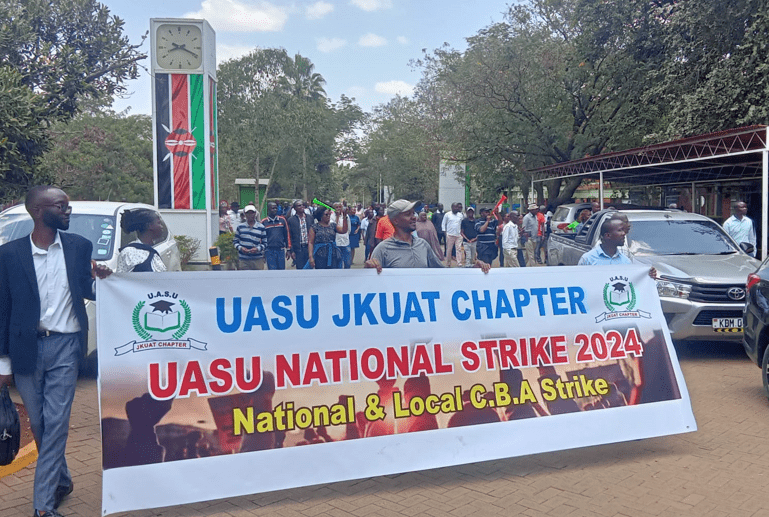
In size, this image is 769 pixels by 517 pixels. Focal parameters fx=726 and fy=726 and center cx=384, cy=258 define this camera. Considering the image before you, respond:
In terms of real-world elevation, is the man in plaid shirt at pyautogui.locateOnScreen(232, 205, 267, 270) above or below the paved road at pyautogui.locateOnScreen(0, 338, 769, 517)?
above

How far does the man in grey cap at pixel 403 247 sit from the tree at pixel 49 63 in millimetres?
3560

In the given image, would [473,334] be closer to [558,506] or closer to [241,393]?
[558,506]

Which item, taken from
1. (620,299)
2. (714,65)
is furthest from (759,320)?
(714,65)

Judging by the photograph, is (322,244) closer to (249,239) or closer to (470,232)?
(249,239)

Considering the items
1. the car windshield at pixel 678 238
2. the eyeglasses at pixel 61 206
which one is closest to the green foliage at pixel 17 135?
the eyeglasses at pixel 61 206

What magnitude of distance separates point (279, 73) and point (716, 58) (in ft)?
128

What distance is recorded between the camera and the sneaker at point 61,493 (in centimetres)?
435

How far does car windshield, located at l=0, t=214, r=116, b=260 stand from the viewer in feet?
26.1

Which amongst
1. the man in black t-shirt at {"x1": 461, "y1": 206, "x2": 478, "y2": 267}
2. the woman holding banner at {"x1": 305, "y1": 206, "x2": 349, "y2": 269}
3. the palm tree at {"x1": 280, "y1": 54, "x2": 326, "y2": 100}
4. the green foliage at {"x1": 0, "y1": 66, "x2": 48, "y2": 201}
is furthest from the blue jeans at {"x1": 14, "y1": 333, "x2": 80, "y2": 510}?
the palm tree at {"x1": 280, "y1": 54, "x2": 326, "y2": 100}

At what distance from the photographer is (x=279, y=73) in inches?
2058

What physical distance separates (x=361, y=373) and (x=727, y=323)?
5.54 m

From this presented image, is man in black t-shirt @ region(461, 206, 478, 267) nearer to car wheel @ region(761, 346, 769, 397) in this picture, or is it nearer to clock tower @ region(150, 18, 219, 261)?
clock tower @ region(150, 18, 219, 261)

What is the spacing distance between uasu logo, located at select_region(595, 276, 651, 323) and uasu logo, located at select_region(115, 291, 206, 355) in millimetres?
2926

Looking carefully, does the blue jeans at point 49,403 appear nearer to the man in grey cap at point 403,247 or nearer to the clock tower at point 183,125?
the man in grey cap at point 403,247
